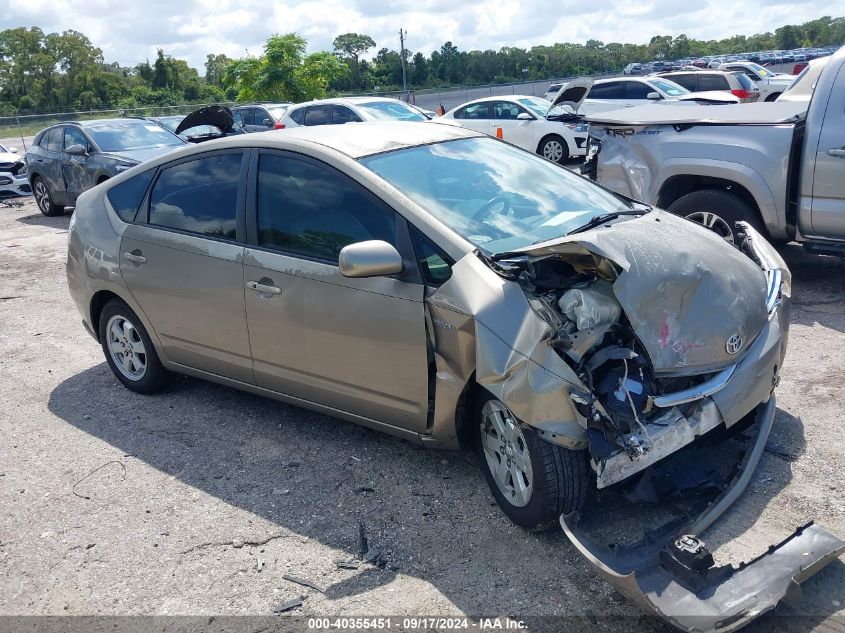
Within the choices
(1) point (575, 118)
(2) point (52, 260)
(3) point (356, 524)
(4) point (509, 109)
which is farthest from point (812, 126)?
(4) point (509, 109)

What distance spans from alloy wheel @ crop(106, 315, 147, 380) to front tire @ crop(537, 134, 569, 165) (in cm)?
1225

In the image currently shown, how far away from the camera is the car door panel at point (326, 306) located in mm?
3709

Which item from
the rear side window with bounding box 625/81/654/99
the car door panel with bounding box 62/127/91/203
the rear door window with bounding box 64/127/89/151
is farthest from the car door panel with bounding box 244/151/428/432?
the rear side window with bounding box 625/81/654/99

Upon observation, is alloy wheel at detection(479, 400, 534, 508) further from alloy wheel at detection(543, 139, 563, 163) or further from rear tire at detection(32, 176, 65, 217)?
alloy wheel at detection(543, 139, 563, 163)

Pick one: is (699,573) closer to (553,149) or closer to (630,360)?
(630,360)

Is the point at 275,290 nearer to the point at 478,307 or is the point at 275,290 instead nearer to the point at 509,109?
the point at 478,307

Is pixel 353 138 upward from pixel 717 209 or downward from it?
upward

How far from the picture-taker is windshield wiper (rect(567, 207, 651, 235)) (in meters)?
3.83

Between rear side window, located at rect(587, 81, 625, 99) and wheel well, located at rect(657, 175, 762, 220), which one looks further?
rear side window, located at rect(587, 81, 625, 99)

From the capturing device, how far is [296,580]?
3.34 metres

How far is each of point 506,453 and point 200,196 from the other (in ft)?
8.22

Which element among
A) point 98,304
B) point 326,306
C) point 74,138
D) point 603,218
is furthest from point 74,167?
point 603,218

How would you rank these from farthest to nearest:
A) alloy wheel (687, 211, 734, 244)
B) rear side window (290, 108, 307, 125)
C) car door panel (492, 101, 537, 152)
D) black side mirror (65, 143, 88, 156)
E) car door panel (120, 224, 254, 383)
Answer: car door panel (492, 101, 537, 152)
rear side window (290, 108, 307, 125)
black side mirror (65, 143, 88, 156)
alloy wheel (687, 211, 734, 244)
car door panel (120, 224, 254, 383)

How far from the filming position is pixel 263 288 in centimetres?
423
